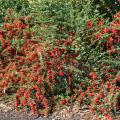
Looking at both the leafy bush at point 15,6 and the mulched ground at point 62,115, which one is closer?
the mulched ground at point 62,115

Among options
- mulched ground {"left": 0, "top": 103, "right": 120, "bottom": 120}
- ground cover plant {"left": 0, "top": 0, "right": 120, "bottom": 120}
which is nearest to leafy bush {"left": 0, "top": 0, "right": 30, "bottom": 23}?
ground cover plant {"left": 0, "top": 0, "right": 120, "bottom": 120}

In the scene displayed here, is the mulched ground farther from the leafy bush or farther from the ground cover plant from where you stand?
the leafy bush

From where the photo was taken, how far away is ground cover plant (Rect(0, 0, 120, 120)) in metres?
6.09

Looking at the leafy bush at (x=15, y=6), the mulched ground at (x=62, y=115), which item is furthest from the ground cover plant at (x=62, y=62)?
the leafy bush at (x=15, y=6)

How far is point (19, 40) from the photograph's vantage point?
667 cm

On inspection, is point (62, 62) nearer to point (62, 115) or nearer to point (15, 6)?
point (62, 115)

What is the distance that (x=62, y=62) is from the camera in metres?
6.24

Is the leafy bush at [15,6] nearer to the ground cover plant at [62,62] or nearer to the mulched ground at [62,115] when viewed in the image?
the ground cover plant at [62,62]

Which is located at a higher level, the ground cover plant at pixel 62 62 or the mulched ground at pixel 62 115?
the ground cover plant at pixel 62 62

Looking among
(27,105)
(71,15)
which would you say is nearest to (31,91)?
(27,105)

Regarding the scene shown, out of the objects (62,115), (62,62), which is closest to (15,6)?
(62,62)

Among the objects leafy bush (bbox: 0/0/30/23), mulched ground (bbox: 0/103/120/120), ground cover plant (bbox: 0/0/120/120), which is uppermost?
leafy bush (bbox: 0/0/30/23)

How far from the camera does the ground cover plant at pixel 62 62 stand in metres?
6.09

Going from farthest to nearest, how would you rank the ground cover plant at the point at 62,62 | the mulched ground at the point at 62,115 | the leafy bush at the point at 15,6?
the leafy bush at the point at 15,6, the ground cover plant at the point at 62,62, the mulched ground at the point at 62,115
